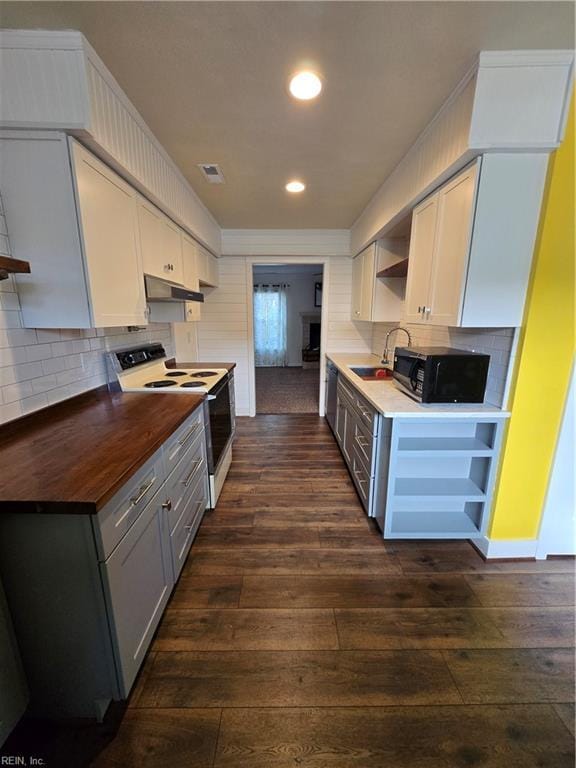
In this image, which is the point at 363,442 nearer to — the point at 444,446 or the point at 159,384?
the point at 444,446

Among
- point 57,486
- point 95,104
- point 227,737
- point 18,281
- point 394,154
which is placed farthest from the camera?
point 394,154

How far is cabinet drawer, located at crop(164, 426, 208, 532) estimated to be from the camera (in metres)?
1.54

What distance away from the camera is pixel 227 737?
1.10 m

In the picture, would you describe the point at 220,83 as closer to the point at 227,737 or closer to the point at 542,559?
the point at 227,737

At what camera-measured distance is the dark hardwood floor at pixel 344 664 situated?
1074 mm

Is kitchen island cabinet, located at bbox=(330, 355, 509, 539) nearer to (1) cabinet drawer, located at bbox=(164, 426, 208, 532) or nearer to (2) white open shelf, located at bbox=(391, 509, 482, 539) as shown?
(2) white open shelf, located at bbox=(391, 509, 482, 539)

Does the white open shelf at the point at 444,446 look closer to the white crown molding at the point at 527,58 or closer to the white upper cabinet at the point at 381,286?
the white upper cabinet at the point at 381,286

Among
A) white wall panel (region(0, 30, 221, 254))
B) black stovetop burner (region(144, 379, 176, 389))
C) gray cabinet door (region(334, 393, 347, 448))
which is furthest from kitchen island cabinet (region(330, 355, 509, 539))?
white wall panel (region(0, 30, 221, 254))

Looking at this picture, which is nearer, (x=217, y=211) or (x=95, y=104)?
(x=95, y=104)

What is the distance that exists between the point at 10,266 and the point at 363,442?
227 centimetres

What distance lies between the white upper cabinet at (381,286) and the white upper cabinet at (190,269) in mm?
1889

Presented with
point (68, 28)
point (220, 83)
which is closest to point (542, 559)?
Result: point (220, 83)

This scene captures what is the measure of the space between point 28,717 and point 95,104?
98.4 inches

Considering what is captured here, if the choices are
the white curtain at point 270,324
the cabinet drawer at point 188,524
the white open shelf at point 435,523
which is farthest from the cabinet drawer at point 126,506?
the white curtain at point 270,324
